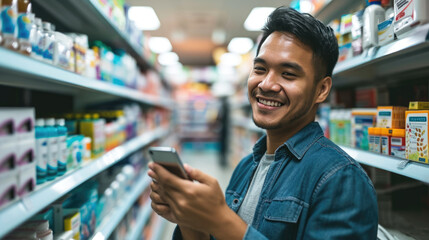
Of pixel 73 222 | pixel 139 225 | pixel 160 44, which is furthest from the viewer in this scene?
pixel 160 44

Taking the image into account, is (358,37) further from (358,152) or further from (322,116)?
(322,116)

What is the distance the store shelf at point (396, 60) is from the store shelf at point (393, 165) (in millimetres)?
444

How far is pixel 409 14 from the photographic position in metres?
1.10

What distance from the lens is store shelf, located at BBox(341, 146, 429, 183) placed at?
1.03m

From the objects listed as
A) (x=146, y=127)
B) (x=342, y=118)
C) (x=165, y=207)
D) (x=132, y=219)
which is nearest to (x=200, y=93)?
(x=146, y=127)

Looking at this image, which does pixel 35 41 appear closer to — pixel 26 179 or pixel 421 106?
pixel 26 179

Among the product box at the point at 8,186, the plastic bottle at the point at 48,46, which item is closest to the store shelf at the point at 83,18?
the plastic bottle at the point at 48,46

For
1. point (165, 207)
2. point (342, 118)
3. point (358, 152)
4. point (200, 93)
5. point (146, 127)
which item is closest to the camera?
point (165, 207)

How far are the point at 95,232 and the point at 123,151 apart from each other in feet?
2.39

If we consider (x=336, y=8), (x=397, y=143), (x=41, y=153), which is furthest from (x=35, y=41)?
(x=336, y=8)

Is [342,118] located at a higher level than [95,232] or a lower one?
higher

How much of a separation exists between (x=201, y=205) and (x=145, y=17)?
6.69 meters

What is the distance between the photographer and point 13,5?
3.14 ft

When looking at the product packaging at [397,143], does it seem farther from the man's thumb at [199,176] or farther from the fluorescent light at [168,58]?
the fluorescent light at [168,58]
